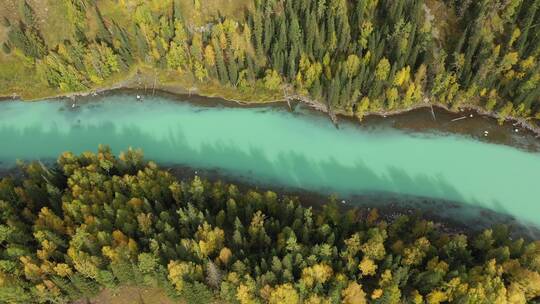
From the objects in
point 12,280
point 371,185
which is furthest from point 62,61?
point 371,185

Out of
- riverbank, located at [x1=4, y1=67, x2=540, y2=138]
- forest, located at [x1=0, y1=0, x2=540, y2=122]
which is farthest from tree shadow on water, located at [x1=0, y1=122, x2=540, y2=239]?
forest, located at [x1=0, y1=0, x2=540, y2=122]

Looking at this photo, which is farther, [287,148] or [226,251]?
[287,148]

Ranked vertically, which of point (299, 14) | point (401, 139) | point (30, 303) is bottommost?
point (30, 303)

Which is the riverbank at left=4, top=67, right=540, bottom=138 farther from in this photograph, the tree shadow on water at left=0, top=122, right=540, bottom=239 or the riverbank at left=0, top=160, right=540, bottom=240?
the riverbank at left=0, top=160, right=540, bottom=240

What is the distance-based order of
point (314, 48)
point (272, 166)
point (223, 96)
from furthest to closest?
point (223, 96) < point (314, 48) < point (272, 166)

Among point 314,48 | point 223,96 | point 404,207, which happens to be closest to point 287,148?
point 223,96

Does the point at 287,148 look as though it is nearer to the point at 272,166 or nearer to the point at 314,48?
the point at 272,166

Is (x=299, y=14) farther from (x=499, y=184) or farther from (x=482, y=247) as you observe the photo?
(x=482, y=247)
